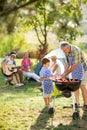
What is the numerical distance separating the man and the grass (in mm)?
659

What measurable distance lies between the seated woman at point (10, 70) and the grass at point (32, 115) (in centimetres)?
162

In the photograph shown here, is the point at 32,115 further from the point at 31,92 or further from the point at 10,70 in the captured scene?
the point at 10,70

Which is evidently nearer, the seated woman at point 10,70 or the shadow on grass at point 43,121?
the shadow on grass at point 43,121

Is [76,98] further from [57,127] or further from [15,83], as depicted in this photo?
[15,83]

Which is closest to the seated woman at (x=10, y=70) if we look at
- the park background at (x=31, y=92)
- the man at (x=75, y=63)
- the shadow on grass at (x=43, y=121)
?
→ the park background at (x=31, y=92)

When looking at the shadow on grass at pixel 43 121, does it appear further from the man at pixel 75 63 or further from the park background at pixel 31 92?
the man at pixel 75 63

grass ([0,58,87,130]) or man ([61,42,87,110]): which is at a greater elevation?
man ([61,42,87,110])

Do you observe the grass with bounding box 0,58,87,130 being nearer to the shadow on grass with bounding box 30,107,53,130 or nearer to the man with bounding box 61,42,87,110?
the shadow on grass with bounding box 30,107,53,130

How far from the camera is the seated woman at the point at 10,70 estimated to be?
Result: 12430 millimetres

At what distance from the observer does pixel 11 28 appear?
5.25 meters

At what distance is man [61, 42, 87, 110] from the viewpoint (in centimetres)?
774

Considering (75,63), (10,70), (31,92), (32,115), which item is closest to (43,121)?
(32,115)

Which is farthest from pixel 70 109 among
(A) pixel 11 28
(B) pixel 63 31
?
(A) pixel 11 28

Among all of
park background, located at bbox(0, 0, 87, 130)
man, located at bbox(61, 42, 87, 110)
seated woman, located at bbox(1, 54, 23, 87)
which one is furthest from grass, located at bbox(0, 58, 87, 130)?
seated woman, located at bbox(1, 54, 23, 87)
